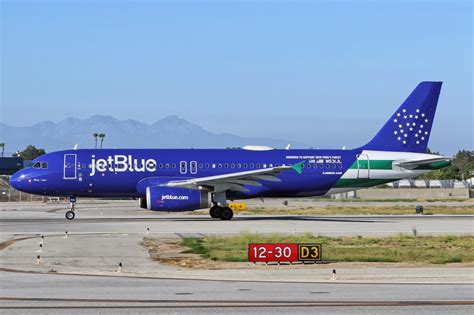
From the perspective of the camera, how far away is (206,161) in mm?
51094

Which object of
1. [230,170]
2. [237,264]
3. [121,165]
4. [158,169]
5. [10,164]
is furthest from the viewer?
[10,164]

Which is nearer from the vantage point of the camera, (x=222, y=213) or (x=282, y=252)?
(x=282, y=252)

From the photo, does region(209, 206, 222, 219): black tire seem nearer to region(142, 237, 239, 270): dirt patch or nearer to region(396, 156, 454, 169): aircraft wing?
region(396, 156, 454, 169): aircraft wing

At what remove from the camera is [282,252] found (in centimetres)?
2691

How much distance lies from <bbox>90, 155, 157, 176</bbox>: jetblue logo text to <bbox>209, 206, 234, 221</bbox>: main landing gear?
4478mm

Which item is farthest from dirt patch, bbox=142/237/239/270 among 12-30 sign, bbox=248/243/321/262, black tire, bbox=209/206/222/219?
black tire, bbox=209/206/222/219

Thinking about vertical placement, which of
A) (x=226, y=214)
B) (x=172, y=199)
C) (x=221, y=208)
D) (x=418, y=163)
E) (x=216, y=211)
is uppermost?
(x=418, y=163)

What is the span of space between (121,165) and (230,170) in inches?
261

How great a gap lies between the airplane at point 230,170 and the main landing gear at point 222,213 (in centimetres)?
6

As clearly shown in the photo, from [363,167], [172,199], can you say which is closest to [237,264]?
[172,199]

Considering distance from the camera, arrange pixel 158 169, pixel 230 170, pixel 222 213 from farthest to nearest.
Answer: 1. pixel 230 170
2. pixel 222 213
3. pixel 158 169

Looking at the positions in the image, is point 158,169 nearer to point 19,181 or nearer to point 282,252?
point 19,181

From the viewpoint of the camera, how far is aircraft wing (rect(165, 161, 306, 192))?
4850 cm

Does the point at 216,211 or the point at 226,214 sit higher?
the point at 216,211
